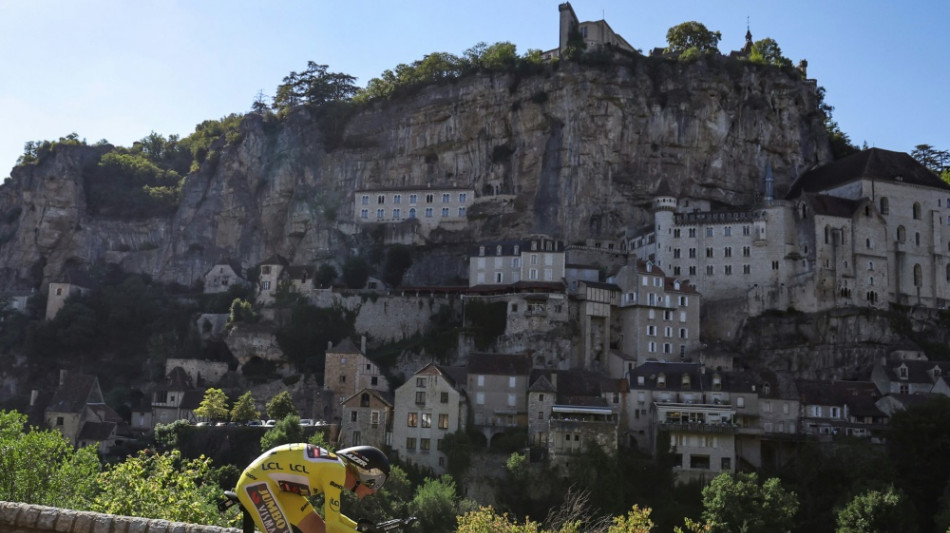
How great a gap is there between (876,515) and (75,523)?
41770 millimetres

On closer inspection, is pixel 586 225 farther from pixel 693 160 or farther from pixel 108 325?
pixel 108 325

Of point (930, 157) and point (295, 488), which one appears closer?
point (295, 488)

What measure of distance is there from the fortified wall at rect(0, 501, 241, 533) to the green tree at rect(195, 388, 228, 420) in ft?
172

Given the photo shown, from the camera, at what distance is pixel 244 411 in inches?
2462

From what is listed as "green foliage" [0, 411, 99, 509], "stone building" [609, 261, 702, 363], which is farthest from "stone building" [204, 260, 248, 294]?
"green foliage" [0, 411, 99, 509]

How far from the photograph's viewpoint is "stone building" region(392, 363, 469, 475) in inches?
2176

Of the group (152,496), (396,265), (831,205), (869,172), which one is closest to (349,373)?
(396,265)

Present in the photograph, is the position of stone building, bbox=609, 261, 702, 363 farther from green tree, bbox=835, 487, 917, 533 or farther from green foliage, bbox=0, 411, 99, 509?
green foliage, bbox=0, 411, 99, 509

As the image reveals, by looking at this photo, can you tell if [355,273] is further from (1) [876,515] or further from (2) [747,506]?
(1) [876,515]

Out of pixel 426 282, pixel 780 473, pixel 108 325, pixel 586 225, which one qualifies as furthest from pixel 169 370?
pixel 780 473

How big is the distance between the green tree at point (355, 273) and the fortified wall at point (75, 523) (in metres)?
64.6

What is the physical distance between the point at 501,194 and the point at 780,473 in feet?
112

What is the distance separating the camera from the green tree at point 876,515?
151 ft

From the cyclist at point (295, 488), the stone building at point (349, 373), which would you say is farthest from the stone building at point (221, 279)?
the cyclist at point (295, 488)
